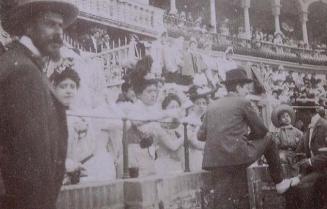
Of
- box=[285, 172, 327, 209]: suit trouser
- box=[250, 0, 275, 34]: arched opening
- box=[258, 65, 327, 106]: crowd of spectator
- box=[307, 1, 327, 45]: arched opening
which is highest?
box=[250, 0, 275, 34]: arched opening

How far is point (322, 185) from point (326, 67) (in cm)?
362

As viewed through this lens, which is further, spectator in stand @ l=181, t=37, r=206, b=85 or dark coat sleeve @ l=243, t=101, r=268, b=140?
spectator in stand @ l=181, t=37, r=206, b=85

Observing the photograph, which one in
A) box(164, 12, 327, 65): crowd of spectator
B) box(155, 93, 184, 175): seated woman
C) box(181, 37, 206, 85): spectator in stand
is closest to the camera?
box(155, 93, 184, 175): seated woman

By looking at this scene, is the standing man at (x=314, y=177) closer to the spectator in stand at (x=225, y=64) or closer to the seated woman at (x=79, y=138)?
the seated woman at (x=79, y=138)

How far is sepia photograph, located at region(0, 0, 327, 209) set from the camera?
938 mm

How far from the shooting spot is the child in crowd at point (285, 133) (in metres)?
3.46

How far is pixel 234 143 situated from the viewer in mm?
1908

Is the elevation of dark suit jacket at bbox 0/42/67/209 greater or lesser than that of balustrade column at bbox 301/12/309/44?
lesser

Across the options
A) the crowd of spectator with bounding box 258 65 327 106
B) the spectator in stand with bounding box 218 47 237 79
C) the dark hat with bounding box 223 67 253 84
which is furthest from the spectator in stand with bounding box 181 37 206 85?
the dark hat with bounding box 223 67 253 84

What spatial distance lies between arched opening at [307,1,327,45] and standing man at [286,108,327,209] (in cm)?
346

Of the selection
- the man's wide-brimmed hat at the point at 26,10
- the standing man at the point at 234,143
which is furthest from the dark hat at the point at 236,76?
the man's wide-brimmed hat at the point at 26,10

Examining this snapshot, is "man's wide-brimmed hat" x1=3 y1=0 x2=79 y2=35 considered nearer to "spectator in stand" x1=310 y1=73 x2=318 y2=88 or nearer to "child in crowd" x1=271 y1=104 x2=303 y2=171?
"child in crowd" x1=271 y1=104 x2=303 y2=171

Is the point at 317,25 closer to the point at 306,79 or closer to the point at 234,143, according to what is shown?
the point at 306,79

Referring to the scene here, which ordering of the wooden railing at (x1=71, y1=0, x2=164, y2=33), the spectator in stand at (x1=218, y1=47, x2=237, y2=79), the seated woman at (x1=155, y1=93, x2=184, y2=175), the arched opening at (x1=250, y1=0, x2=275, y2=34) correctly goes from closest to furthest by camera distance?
1. the seated woman at (x1=155, y1=93, x2=184, y2=175)
2. the spectator in stand at (x1=218, y1=47, x2=237, y2=79)
3. the wooden railing at (x1=71, y1=0, x2=164, y2=33)
4. the arched opening at (x1=250, y1=0, x2=275, y2=34)
